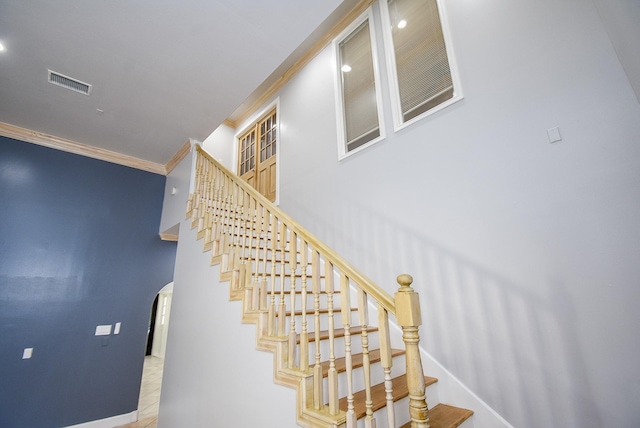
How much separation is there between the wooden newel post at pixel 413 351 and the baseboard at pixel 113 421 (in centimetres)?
457

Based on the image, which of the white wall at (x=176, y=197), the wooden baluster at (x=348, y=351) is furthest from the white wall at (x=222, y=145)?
the wooden baluster at (x=348, y=351)

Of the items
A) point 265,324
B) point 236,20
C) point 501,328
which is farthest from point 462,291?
point 236,20

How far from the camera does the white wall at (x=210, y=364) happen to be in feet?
6.55

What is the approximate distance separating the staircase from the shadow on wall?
12.1 inches

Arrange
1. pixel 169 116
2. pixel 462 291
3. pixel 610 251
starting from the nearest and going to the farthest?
1. pixel 610 251
2. pixel 462 291
3. pixel 169 116

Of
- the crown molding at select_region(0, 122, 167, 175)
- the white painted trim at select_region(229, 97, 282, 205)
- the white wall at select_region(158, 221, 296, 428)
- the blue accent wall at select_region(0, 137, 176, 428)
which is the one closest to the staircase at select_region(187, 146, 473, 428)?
the white wall at select_region(158, 221, 296, 428)

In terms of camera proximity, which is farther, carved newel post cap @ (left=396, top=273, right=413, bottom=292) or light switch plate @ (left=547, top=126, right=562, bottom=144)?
light switch plate @ (left=547, top=126, right=562, bottom=144)

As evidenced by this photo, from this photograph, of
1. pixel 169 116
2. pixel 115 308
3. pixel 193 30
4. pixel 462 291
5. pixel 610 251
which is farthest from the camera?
pixel 115 308

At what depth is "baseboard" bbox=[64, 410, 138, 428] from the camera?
367cm

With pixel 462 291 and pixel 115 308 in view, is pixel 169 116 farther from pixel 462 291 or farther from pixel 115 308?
pixel 462 291

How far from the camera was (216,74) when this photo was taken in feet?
10.1

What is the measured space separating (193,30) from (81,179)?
3217mm

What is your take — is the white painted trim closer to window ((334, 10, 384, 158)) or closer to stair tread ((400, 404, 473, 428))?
window ((334, 10, 384, 158))

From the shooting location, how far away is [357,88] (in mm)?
3752
